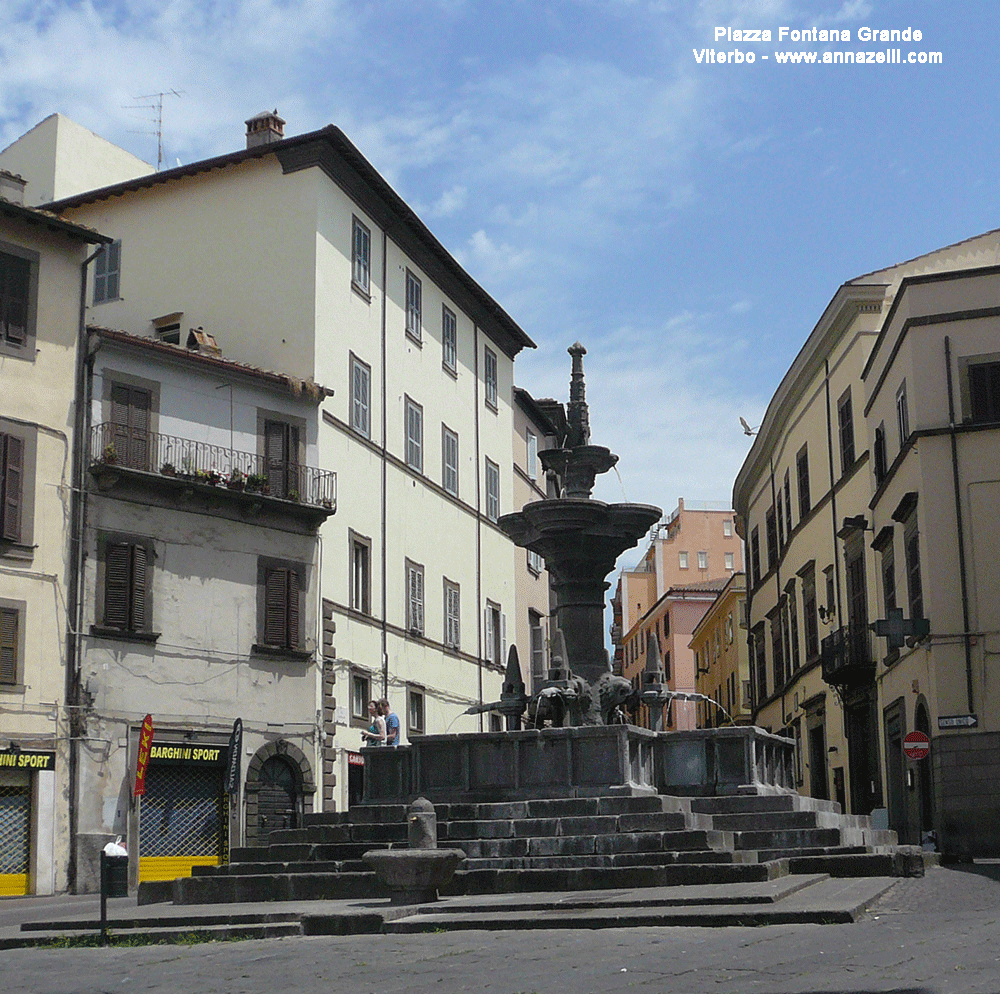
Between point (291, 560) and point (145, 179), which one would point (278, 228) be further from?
point (291, 560)

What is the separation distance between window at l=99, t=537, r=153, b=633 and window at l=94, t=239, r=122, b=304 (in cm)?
954

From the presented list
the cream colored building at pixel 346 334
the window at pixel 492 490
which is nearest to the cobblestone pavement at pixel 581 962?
the cream colored building at pixel 346 334

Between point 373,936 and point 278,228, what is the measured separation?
25613 millimetres

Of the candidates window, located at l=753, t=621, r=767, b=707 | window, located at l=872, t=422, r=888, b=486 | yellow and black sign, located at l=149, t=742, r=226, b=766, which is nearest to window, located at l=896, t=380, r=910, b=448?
window, located at l=872, t=422, r=888, b=486

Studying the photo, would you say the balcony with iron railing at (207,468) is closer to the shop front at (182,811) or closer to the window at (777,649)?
the shop front at (182,811)

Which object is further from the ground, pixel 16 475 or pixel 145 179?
pixel 145 179

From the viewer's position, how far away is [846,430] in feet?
128

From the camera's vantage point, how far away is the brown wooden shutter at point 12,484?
28266 millimetres

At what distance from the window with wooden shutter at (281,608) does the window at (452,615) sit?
332 inches

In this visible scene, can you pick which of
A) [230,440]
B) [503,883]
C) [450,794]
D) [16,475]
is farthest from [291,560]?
[503,883]

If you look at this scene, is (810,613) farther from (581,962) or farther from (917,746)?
(581,962)

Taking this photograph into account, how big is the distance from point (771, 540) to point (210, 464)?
24381mm

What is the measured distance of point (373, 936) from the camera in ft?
41.1

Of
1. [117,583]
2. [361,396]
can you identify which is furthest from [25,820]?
[361,396]
